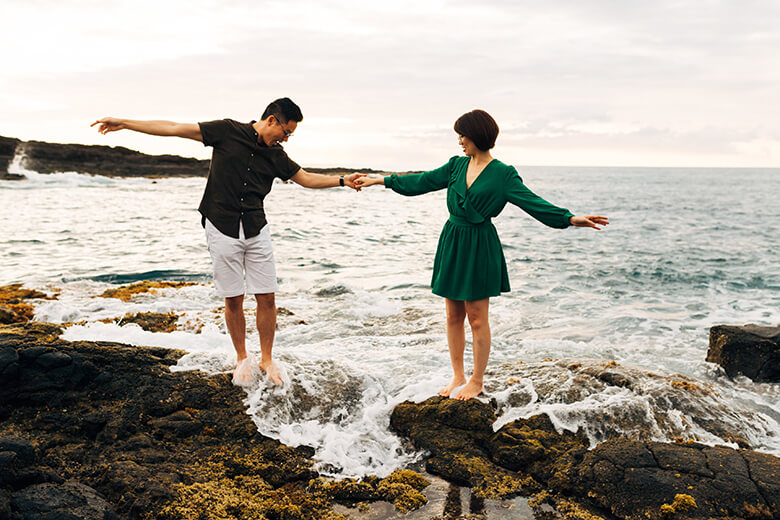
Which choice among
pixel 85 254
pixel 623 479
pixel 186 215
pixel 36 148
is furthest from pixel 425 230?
pixel 36 148

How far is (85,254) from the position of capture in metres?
15.3

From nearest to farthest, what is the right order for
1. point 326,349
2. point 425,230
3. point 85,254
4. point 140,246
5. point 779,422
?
point 779,422
point 326,349
point 85,254
point 140,246
point 425,230

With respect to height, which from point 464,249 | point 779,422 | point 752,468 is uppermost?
point 464,249

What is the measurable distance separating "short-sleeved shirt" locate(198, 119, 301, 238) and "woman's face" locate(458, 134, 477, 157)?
164 cm

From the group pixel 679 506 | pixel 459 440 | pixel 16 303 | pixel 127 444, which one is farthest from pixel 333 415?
pixel 16 303

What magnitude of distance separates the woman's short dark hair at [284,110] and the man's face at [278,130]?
0.03m

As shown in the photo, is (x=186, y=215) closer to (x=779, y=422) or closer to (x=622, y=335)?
(x=622, y=335)

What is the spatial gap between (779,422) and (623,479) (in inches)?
117

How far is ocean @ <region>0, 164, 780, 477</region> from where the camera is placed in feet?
16.0

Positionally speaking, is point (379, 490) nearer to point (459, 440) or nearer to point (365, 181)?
point (459, 440)

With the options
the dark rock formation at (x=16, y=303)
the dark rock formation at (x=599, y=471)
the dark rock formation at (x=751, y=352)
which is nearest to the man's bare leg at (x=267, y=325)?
the dark rock formation at (x=599, y=471)

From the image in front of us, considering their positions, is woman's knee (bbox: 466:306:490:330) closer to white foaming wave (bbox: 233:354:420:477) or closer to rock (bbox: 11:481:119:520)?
white foaming wave (bbox: 233:354:420:477)

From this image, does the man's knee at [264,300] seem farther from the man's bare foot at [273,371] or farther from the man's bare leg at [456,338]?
the man's bare leg at [456,338]

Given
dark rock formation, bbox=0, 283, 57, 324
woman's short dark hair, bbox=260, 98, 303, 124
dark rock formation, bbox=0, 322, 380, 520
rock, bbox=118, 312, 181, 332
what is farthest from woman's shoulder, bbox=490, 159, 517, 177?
dark rock formation, bbox=0, 283, 57, 324
